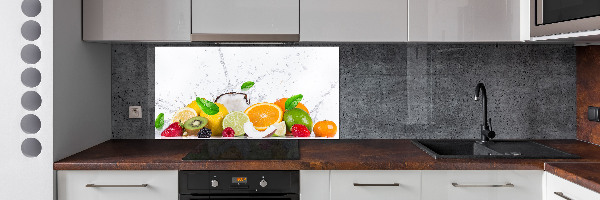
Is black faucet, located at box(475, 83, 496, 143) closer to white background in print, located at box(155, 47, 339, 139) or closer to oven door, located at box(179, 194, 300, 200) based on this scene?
white background in print, located at box(155, 47, 339, 139)

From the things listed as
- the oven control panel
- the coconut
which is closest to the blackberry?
the coconut

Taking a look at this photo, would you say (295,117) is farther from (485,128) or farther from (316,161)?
(485,128)

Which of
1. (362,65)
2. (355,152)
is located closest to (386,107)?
(362,65)

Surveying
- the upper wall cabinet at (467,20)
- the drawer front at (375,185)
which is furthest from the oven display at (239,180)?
the upper wall cabinet at (467,20)

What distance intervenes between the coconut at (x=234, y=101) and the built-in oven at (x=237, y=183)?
2.42ft

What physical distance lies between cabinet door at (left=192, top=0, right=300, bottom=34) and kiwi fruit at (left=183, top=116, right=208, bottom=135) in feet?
1.85

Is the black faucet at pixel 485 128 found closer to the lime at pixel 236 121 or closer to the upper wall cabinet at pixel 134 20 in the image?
the lime at pixel 236 121

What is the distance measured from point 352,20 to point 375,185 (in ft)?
2.35

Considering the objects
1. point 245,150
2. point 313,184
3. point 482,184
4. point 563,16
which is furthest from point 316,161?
point 563,16

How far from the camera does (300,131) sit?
262cm

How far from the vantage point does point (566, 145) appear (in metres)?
2.41

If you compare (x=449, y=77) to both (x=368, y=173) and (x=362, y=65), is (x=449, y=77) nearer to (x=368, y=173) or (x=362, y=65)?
(x=362, y=65)

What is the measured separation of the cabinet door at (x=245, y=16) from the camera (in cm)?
224
